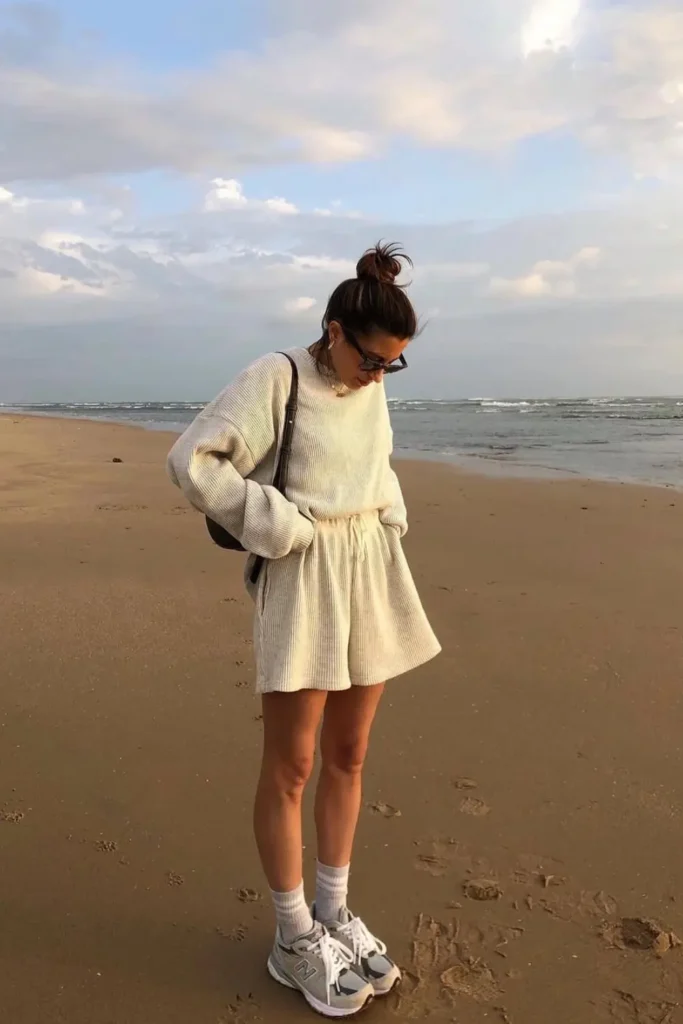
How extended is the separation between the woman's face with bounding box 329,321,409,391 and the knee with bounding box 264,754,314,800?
1.02 m

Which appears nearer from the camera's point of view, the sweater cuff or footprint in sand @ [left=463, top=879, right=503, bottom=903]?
the sweater cuff

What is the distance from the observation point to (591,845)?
2.90m

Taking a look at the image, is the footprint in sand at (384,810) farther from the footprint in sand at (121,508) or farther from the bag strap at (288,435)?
the footprint in sand at (121,508)

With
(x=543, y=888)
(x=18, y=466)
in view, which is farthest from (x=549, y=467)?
(x=543, y=888)

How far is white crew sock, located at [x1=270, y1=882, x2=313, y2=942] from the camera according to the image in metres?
2.29

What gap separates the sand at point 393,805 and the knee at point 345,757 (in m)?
0.55

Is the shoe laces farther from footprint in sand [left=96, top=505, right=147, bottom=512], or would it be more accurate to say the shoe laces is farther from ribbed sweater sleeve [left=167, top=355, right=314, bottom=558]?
footprint in sand [left=96, top=505, right=147, bottom=512]

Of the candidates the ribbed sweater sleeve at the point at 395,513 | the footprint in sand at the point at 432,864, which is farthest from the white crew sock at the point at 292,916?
the ribbed sweater sleeve at the point at 395,513

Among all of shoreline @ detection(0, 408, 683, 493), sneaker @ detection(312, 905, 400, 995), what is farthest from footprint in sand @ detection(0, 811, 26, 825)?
shoreline @ detection(0, 408, 683, 493)

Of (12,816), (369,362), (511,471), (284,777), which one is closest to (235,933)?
(284,777)

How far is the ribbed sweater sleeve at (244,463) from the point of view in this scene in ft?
6.94

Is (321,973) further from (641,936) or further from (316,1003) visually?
(641,936)

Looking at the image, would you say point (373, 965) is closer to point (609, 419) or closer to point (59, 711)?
point (59, 711)

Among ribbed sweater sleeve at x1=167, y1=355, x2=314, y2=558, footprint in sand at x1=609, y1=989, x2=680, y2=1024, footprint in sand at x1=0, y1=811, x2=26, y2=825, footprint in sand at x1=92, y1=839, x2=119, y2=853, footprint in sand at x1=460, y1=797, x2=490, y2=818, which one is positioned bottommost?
footprint in sand at x1=609, y1=989, x2=680, y2=1024
